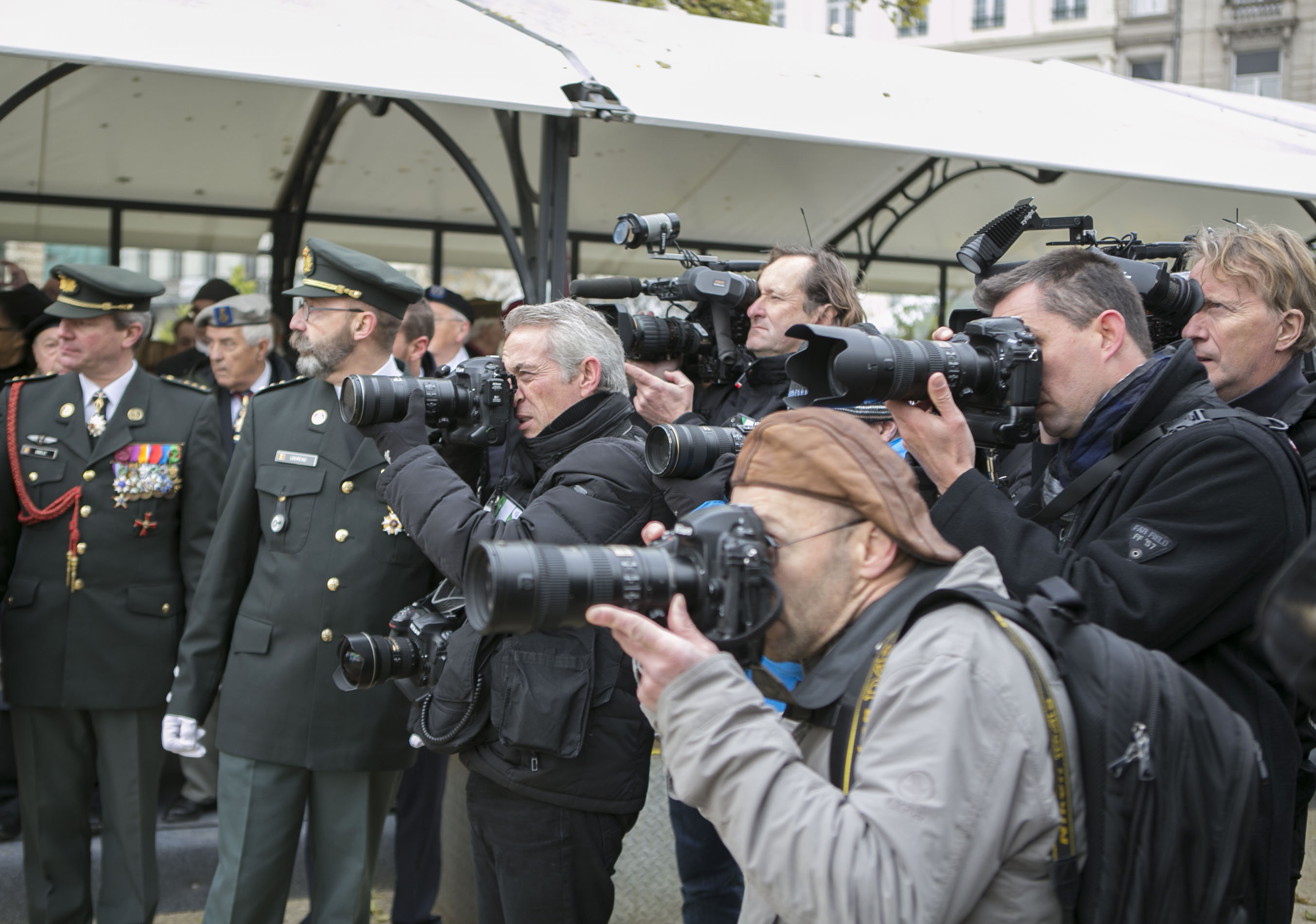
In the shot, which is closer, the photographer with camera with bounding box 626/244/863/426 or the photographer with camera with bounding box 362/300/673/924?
the photographer with camera with bounding box 362/300/673/924

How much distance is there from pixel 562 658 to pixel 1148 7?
33668 millimetres

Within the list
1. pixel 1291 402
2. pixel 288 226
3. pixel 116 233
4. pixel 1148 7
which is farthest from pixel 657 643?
pixel 1148 7

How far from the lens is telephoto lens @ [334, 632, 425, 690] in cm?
256

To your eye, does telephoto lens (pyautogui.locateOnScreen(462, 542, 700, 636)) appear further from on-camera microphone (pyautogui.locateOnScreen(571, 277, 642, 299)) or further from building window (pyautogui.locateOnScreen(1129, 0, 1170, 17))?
building window (pyautogui.locateOnScreen(1129, 0, 1170, 17))

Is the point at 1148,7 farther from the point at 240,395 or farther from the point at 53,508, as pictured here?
the point at 53,508

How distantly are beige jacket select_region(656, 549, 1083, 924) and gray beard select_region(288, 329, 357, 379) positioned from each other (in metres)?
2.05

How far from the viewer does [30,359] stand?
207 inches

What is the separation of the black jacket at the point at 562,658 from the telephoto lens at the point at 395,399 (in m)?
0.13

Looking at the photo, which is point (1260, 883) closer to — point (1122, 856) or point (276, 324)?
point (1122, 856)

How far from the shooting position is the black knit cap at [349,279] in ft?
10.3

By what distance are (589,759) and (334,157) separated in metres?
5.32

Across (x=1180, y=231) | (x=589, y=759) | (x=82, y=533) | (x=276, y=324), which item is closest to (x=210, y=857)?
(x=82, y=533)

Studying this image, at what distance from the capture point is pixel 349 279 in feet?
10.3

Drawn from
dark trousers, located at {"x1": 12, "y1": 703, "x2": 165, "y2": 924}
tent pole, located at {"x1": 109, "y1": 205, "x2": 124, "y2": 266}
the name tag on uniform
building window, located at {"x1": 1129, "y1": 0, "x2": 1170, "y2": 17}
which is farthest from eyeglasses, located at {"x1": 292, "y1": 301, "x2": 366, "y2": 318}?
building window, located at {"x1": 1129, "y1": 0, "x2": 1170, "y2": 17}
